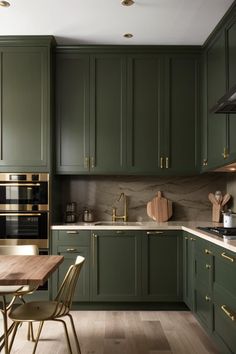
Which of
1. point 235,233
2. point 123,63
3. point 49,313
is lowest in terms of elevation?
point 49,313

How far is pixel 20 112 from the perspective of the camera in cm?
418

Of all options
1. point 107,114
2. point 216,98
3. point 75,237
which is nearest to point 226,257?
point 216,98

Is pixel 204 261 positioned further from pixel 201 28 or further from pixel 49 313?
pixel 201 28

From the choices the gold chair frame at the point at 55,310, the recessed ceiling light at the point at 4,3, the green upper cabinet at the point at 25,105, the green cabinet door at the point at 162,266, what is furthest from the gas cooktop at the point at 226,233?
the recessed ceiling light at the point at 4,3

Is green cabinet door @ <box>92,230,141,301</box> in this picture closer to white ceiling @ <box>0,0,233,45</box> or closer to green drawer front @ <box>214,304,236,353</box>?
green drawer front @ <box>214,304,236,353</box>

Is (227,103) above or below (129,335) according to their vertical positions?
above

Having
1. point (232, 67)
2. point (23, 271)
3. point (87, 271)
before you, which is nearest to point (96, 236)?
point (87, 271)

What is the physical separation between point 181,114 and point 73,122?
3.78 ft

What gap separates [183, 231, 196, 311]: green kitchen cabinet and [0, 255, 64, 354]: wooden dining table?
1329 mm

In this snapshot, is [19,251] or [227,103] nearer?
[227,103]

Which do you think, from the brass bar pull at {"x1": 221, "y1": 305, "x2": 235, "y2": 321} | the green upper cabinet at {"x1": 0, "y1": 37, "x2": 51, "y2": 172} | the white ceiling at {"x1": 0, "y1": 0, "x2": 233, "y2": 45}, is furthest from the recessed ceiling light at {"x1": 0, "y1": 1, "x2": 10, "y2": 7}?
the brass bar pull at {"x1": 221, "y1": 305, "x2": 235, "y2": 321}

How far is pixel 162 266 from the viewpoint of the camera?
4113mm

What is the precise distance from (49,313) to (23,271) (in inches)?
15.4

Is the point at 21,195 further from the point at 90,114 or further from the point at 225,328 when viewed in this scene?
the point at 225,328
